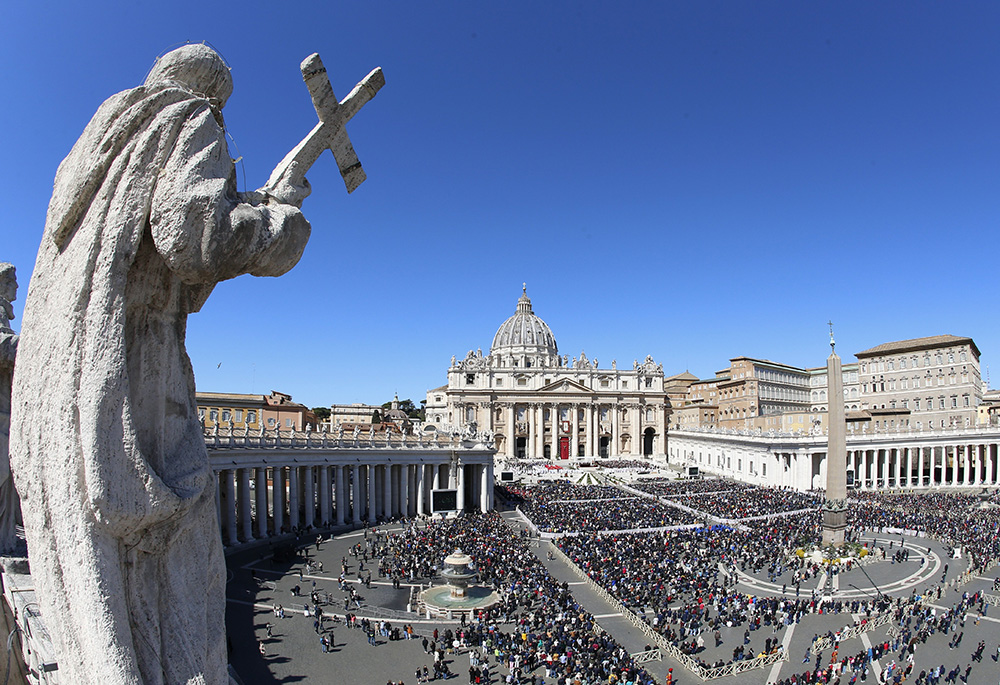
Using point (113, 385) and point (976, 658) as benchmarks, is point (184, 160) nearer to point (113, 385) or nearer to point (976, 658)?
point (113, 385)

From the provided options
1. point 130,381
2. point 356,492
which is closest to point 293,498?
point 356,492

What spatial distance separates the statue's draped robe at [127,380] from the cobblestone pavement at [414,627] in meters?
14.3

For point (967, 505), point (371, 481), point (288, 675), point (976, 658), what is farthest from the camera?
point (967, 505)

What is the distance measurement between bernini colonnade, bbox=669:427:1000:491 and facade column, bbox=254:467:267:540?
4544cm

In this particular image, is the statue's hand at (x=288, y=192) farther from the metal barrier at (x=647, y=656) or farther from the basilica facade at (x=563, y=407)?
the basilica facade at (x=563, y=407)

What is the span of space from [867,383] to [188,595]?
285 ft

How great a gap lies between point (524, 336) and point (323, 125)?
4704 inches

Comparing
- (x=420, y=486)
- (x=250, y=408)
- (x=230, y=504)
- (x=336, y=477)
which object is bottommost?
(x=420, y=486)

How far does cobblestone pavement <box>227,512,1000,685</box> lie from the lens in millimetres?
16328

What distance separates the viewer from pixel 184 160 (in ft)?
10.8

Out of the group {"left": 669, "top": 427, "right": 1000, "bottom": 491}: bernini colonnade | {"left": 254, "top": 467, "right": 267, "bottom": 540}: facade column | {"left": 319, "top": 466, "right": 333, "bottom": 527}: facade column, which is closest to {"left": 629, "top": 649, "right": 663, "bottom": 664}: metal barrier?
{"left": 254, "top": 467, "right": 267, "bottom": 540}: facade column

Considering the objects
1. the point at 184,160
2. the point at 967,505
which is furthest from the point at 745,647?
the point at 967,505

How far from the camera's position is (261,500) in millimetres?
30000

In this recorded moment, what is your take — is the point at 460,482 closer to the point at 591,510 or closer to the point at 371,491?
the point at 371,491
